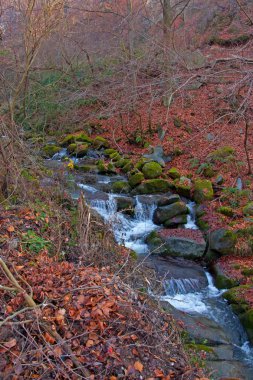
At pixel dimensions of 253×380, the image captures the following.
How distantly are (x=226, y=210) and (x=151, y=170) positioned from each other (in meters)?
3.21

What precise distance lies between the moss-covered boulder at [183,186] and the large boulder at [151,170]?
2.36 ft

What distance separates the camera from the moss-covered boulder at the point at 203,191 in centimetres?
1099

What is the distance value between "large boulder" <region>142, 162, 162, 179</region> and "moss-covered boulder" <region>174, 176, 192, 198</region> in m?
0.72

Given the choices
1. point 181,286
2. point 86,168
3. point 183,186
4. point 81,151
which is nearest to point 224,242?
point 181,286

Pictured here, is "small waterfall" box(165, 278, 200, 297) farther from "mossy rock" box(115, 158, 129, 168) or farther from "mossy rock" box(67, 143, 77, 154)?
"mossy rock" box(67, 143, 77, 154)

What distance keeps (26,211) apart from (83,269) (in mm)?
1861

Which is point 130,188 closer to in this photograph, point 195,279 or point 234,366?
point 195,279

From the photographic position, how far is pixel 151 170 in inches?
496

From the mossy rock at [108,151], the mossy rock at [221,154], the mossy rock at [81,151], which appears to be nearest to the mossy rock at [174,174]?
the mossy rock at [221,154]

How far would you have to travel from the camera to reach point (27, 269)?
494cm

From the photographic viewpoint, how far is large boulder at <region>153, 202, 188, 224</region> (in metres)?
10.4

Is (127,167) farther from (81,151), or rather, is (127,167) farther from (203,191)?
(203,191)

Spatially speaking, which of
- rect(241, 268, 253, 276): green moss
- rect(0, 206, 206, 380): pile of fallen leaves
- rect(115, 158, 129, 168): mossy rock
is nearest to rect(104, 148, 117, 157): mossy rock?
rect(115, 158, 129, 168): mossy rock

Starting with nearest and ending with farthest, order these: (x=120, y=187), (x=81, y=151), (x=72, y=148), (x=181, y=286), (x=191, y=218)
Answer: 1. (x=181, y=286)
2. (x=191, y=218)
3. (x=120, y=187)
4. (x=81, y=151)
5. (x=72, y=148)
